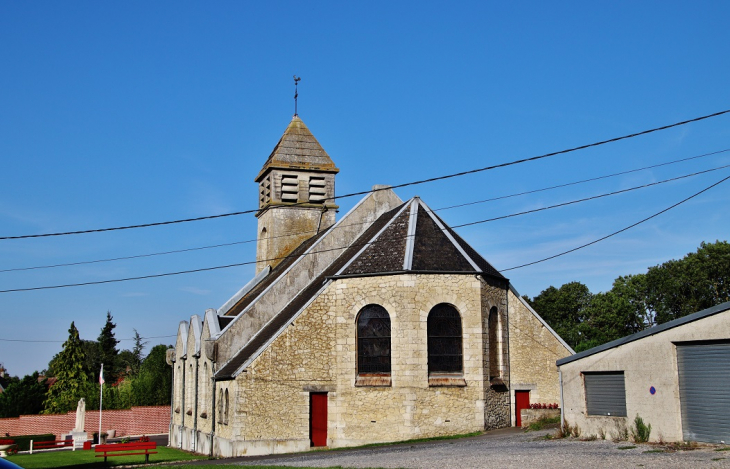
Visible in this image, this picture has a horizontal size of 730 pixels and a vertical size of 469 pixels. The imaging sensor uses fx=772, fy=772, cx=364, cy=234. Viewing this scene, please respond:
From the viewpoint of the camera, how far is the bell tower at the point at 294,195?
3491 cm

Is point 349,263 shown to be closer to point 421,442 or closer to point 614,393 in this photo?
point 421,442

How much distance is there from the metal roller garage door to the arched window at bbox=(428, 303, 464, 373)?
885 cm

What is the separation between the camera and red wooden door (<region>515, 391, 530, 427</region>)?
25500 millimetres

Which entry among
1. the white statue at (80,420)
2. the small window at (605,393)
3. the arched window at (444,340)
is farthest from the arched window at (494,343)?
the white statue at (80,420)

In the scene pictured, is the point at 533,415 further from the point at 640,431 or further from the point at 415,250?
the point at 640,431

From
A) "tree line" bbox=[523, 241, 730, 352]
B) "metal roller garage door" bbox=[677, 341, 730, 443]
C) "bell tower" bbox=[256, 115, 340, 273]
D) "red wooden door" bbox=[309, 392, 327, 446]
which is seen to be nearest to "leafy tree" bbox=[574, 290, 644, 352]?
"tree line" bbox=[523, 241, 730, 352]

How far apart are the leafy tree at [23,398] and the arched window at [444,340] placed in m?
41.2

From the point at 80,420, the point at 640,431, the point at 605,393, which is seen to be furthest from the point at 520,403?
the point at 80,420

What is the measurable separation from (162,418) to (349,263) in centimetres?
2471

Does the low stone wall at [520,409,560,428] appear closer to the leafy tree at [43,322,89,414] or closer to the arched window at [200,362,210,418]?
the arched window at [200,362,210,418]

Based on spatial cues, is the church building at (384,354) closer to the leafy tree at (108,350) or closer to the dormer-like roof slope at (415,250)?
the dormer-like roof slope at (415,250)

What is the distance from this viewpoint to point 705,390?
52.0 ft

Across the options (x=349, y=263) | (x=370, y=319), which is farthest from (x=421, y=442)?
(x=349, y=263)

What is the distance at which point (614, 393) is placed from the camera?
58.6ft
